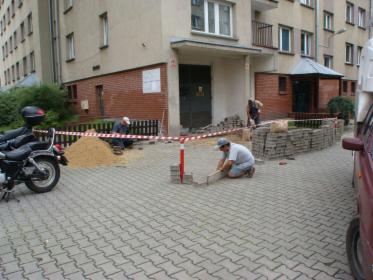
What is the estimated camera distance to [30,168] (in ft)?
20.2

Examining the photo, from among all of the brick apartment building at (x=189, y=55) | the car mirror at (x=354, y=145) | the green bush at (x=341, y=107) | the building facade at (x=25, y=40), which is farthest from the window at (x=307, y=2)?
the car mirror at (x=354, y=145)

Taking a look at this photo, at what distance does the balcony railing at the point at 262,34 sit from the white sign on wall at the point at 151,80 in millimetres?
5650

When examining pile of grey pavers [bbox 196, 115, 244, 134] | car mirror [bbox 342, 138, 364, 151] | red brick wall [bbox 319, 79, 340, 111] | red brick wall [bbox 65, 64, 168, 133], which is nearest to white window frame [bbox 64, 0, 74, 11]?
red brick wall [bbox 65, 64, 168, 133]

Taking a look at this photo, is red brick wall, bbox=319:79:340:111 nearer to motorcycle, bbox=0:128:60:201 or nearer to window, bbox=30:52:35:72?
motorcycle, bbox=0:128:60:201

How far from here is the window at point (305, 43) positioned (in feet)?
68.6

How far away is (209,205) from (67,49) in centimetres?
1888

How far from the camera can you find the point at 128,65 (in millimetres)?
14812

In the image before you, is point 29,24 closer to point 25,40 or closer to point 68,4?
point 25,40

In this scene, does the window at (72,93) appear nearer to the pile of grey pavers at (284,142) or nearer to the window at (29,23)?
the window at (29,23)

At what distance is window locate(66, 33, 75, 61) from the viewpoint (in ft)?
68.2

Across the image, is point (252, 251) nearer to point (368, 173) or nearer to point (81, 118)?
point (368, 173)

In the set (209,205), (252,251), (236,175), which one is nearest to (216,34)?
(236,175)

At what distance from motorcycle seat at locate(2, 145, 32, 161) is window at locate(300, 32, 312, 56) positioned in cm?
1834

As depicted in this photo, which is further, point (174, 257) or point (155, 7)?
point (155, 7)
